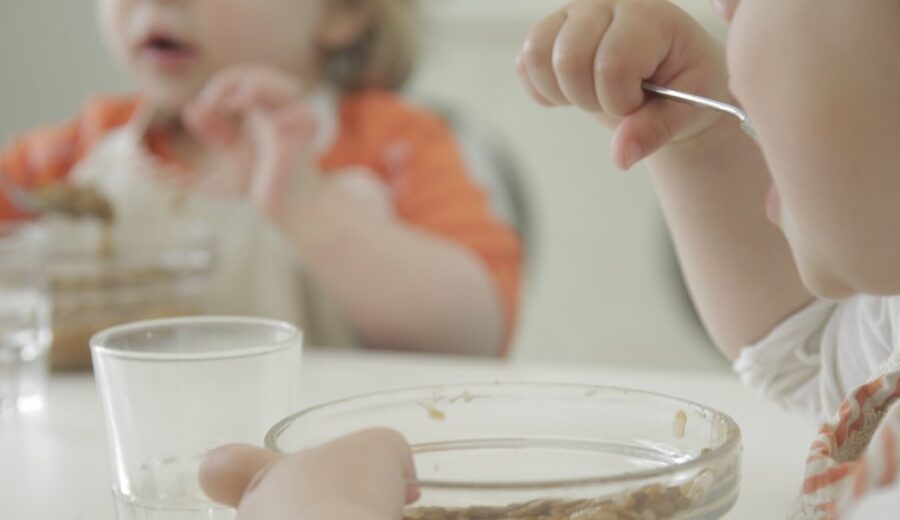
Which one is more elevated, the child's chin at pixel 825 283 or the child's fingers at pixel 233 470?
the child's chin at pixel 825 283

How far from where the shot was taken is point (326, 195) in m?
1.02

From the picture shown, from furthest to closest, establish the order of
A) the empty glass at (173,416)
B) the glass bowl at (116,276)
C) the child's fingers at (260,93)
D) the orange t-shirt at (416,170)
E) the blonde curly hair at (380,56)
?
the blonde curly hair at (380,56), the orange t-shirt at (416,170), the child's fingers at (260,93), the glass bowl at (116,276), the empty glass at (173,416)

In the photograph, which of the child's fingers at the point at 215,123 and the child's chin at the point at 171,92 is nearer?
the child's fingers at the point at 215,123

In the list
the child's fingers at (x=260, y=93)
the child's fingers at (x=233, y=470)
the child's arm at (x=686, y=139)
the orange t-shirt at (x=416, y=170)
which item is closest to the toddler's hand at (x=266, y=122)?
the child's fingers at (x=260, y=93)

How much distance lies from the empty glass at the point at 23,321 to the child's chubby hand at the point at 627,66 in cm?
→ 39

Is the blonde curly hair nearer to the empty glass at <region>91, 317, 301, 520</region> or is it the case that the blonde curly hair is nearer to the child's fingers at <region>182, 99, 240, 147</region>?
the child's fingers at <region>182, 99, 240, 147</region>

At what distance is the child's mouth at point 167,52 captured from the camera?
3.60ft

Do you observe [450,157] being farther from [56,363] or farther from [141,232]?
[56,363]

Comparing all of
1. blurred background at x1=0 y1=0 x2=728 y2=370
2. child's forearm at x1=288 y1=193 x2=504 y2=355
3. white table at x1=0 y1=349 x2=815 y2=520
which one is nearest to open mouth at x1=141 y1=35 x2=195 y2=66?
child's forearm at x1=288 y1=193 x2=504 y2=355

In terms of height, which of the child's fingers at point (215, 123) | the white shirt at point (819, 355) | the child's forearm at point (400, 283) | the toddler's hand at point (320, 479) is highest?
the child's fingers at point (215, 123)

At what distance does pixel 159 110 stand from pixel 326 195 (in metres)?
0.24

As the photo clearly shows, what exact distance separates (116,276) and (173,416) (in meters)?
0.45

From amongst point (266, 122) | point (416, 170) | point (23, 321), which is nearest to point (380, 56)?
point (416, 170)

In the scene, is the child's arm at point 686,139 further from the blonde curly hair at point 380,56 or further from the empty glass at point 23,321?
the blonde curly hair at point 380,56
